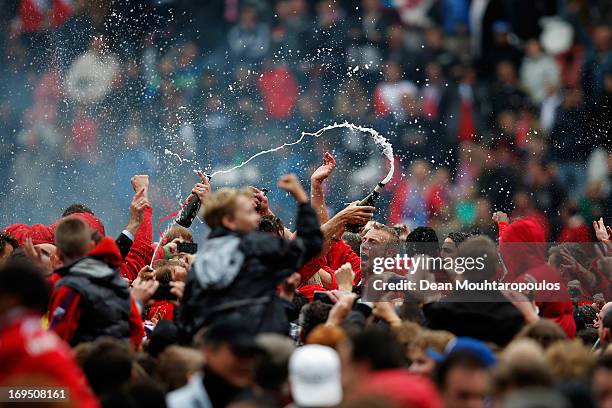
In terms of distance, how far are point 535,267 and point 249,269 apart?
2044mm

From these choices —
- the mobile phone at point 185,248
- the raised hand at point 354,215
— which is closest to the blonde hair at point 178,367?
the raised hand at point 354,215

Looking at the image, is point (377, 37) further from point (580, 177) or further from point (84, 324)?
point (84, 324)

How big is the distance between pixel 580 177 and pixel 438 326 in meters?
5.49

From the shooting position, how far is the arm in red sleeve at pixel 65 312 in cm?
564

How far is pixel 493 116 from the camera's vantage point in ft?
37.9

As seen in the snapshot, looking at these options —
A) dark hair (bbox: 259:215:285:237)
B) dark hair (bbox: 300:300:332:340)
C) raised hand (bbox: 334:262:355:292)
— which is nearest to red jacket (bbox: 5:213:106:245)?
dark hair (bbox: 259:215:285:237)

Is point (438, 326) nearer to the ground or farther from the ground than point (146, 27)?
nearer to the ground

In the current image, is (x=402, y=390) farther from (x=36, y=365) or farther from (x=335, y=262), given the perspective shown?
(x=335, y=262)

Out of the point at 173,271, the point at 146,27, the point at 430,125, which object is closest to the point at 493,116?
the point at 430,125

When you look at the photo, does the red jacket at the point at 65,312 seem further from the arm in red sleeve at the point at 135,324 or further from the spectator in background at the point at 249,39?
the spectator in background at the point at 249,39

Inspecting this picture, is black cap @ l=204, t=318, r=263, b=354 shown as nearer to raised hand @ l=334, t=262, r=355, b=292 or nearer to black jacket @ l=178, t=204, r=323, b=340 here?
black jacket @ l=178, t=204, r=323, b=340

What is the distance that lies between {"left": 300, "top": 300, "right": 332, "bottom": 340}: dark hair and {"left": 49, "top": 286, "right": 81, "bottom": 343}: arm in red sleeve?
47.6 inches

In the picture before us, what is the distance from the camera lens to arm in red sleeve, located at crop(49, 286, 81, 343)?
564 centimetres

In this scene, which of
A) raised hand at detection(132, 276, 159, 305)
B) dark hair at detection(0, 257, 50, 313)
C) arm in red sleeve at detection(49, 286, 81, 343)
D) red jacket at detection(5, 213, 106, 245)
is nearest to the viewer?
dark hair at detection(0, 257, 50, 313)
